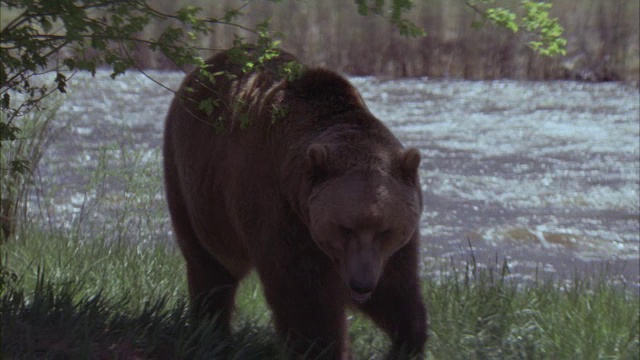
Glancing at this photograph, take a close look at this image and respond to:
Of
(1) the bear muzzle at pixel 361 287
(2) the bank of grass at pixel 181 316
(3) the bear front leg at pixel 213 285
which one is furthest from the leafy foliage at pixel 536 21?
(3) the bear front leg at pixel 213 285

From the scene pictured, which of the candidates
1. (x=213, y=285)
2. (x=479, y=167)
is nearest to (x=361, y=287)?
(x=213, y=285)

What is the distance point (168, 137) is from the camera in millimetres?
5051

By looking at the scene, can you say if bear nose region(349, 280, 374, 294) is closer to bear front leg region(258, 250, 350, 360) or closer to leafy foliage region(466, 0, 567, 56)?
bear front leg region(258, 250, 350, 360)

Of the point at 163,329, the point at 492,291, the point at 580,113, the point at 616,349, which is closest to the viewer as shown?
the point at 163,329

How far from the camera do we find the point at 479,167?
1106cm

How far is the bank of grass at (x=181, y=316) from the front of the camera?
3.84m

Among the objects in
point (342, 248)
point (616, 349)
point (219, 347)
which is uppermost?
point (342, 248)

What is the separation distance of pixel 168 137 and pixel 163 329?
47.5 inches

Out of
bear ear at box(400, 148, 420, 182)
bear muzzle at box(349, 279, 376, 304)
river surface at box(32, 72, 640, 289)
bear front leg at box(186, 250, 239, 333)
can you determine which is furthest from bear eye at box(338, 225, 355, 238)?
river surface at box(32, 72, 640, 289)

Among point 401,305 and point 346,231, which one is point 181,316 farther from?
point 346,231

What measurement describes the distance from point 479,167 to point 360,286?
7736mm

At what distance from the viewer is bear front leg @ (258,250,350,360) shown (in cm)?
392

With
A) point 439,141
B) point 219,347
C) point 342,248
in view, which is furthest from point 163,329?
point 439,141

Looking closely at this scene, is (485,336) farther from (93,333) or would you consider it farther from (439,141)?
(439,141)
